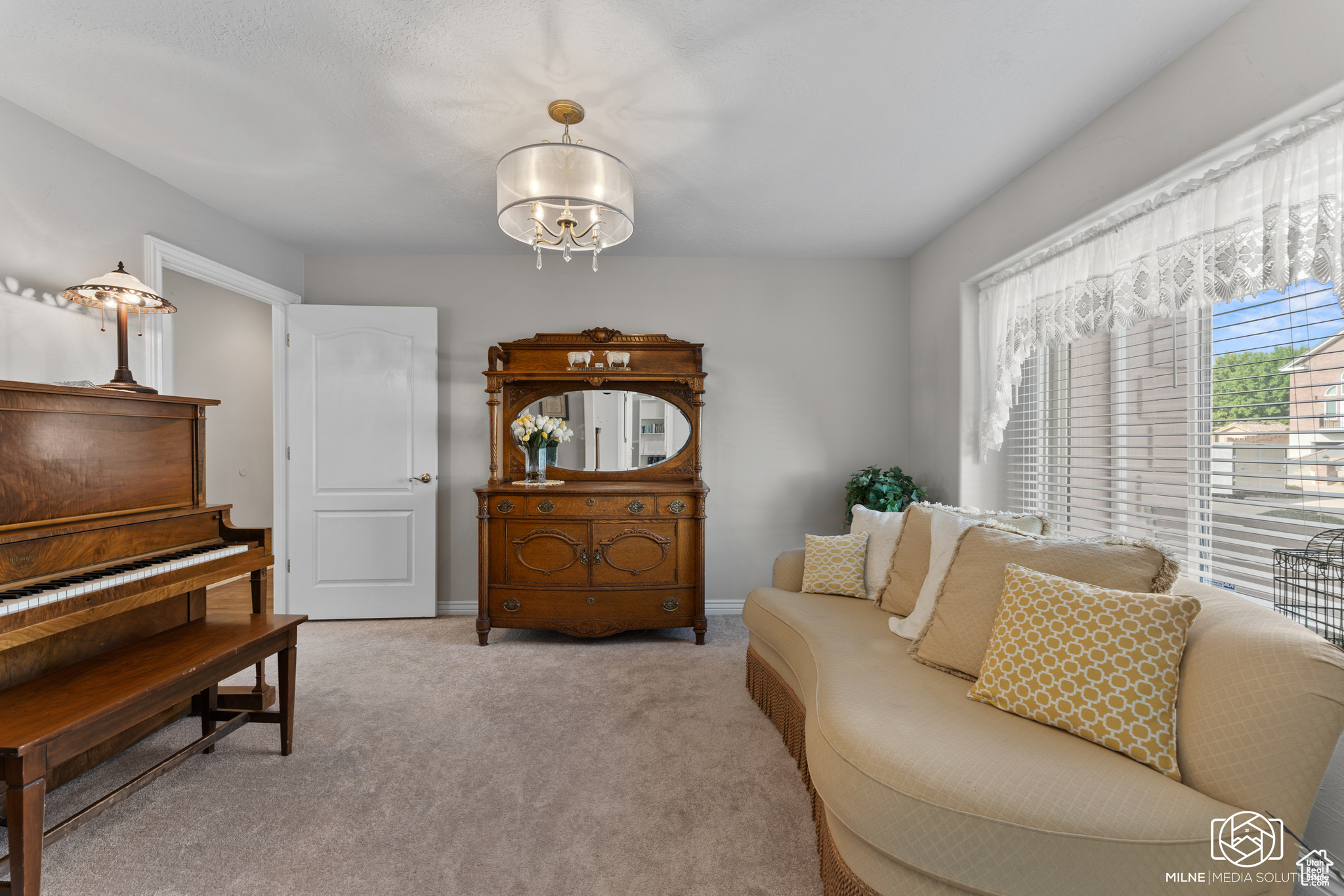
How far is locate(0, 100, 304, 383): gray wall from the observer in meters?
2.10

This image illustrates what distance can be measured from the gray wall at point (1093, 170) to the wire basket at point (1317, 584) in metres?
1.18

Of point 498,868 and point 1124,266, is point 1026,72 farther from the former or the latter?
point 498,868

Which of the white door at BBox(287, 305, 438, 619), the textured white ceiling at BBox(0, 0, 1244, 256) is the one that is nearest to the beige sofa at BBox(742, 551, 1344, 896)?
the textured white ceiling at BBox(0, 0, 1244, 256)

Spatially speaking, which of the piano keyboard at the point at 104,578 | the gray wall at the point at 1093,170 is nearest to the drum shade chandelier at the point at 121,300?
the piano keyboard at the point at 104,578

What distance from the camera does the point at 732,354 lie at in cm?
388

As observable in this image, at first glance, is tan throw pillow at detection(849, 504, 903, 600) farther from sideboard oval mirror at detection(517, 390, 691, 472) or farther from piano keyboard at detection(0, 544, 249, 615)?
piano keyboard at detection(0, 544, 249, 615)

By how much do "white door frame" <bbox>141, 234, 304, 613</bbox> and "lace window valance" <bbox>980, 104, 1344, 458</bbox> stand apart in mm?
3989

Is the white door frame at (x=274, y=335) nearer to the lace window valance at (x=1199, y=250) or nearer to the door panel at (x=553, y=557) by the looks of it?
the door panel at (x=553, y=557)

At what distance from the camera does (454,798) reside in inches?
→ 72.8

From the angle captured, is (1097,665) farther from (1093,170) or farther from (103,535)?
(103,535)

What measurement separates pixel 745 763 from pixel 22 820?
1.93 m

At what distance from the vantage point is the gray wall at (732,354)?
3824 mm

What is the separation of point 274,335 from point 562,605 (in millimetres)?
2525

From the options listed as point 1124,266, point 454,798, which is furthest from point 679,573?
point 1124,266
